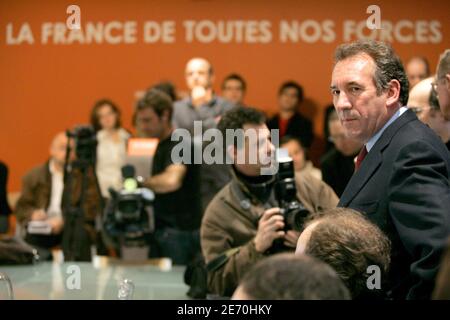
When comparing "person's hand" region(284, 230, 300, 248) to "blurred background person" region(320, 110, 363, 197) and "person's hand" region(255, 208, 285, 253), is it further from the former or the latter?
"blurred background person" region(320, 110, 363, 197)

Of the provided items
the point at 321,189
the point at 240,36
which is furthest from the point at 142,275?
the point at 240,36

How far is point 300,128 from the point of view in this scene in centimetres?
609

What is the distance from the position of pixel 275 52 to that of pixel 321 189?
12.7ft

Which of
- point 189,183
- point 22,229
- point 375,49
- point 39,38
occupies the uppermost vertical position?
point 39,38

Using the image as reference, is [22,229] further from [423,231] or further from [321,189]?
[423,231]

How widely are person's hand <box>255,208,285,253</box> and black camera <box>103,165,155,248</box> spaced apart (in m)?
1.35

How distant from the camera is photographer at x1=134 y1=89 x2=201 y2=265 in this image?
12.8 ft

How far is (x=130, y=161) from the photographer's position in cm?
446

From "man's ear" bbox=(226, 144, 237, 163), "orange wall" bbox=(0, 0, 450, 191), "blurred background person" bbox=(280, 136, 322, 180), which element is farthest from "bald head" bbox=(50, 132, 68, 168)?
"man's ear" bbox=(226, 144, 237, 163)

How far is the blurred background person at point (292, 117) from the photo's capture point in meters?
6.02

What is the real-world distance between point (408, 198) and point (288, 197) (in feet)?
2.98

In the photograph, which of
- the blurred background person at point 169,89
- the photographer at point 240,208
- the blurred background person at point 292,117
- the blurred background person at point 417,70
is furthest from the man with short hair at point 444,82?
the blurred background person at point 292,117

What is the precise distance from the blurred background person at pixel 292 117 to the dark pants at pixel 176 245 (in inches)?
81.6

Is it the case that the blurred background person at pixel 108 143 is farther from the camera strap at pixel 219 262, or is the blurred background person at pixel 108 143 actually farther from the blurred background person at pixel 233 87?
the camera strap at pixel 219 262
